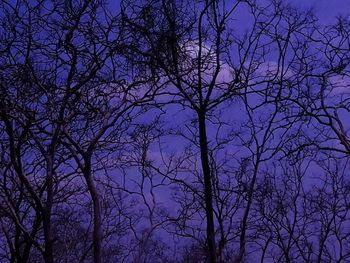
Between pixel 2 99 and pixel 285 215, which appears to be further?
pixel 285 215

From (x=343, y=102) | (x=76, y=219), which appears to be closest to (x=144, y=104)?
(x=343, y=102)

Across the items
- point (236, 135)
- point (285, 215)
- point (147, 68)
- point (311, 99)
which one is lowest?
point (147, 68)

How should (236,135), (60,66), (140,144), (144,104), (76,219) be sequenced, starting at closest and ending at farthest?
(60,66) < (144,104) < (140,144) < (236,135) < (76,219)

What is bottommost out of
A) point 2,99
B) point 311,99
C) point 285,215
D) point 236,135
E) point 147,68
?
point 2,99

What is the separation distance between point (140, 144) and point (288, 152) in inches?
130

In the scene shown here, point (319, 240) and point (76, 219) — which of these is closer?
point (76, 219)

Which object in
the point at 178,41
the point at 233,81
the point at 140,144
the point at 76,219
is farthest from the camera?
the point at 76,219

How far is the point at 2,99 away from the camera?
8.20 meters

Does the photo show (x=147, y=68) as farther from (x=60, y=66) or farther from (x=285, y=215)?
(x=285, y=215)

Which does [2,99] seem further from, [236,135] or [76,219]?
[76,219]

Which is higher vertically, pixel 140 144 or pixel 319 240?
pixel 319 240

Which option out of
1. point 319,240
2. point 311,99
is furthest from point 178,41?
point 319,240

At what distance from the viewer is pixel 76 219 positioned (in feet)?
49.1

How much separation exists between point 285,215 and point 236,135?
26.0 feet
